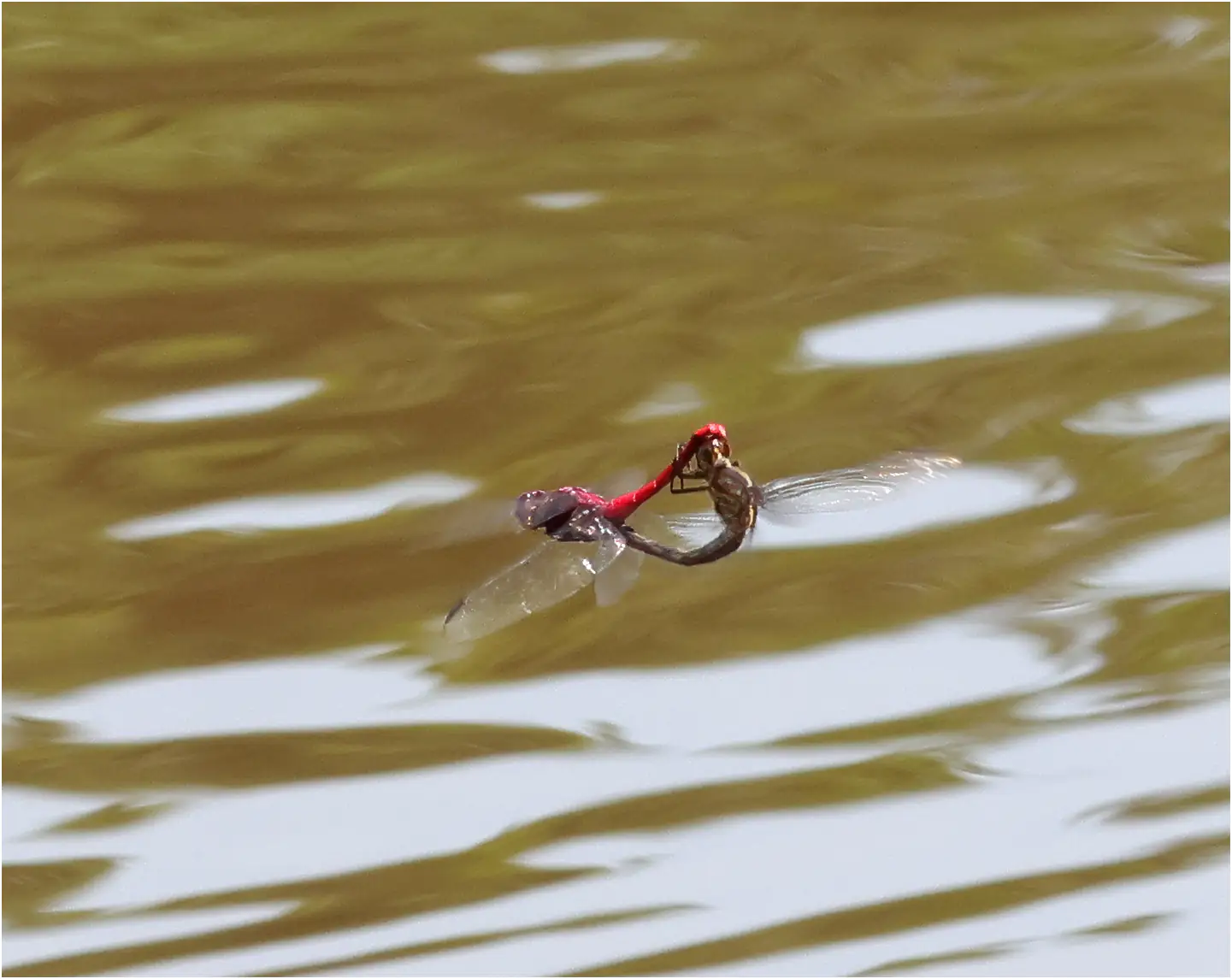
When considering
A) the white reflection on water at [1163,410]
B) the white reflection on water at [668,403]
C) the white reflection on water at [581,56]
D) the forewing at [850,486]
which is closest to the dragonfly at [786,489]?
the forewing at [850,486]

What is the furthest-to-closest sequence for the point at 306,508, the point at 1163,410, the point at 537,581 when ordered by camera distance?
the point at 1163,410 → the point at 306,508 → the point at 537,581

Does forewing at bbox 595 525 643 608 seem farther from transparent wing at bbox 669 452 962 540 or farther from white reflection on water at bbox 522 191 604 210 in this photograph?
white reflection on water at bbox 522 191 604 210

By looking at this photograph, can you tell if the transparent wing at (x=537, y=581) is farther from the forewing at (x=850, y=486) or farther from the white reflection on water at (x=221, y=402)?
the white reflection on water at (x=221, y=402)

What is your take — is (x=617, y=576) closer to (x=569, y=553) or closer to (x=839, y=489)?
(x=569, y=553)

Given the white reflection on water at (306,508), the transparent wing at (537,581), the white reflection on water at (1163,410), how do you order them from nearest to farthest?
the transparent wing at (537,581) < the white reflection on water at (306,508) < the white reflection on water at (1163,410)

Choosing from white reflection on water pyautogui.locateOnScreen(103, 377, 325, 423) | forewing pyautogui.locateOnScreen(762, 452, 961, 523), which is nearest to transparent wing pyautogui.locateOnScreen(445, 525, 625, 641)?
forewing pyautogui.locateOnScreen(762, 452, 961, 523)

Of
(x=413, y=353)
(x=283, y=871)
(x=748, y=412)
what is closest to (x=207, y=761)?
(x=283, y=871)

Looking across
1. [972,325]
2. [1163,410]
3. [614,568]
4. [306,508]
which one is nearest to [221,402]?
[306,508]

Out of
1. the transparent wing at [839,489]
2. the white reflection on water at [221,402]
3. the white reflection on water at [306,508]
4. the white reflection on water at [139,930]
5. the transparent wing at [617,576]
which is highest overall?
the white reflection on water at [221,402]
